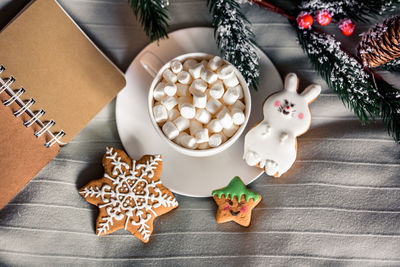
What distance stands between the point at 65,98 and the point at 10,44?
0.17 meters

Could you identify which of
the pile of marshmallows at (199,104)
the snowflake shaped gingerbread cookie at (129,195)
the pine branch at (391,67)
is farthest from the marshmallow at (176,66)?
the pine branch at (391,67)

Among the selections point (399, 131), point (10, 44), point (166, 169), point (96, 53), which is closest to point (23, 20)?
point (10, 44)

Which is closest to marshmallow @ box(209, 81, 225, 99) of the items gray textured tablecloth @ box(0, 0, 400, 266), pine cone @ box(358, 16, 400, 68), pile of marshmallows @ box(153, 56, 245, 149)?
pile of marshmallows @ box(153, 56, 245, 149)

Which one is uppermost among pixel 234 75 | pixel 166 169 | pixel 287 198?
pixel 234 75

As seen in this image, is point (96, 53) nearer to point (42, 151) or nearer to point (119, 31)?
point (119, 31)

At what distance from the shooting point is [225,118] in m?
0.69

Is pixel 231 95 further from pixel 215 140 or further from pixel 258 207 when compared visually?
pixel 258 207

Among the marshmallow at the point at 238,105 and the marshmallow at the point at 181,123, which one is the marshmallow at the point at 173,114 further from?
the marshmallow at the point at 238,105

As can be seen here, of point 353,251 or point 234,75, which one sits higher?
point 234,75

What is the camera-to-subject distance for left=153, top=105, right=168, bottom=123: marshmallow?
2.35ft

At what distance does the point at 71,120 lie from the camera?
80 centimetres

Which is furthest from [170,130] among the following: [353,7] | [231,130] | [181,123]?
[353,7]

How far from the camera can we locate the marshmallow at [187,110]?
2.31ft

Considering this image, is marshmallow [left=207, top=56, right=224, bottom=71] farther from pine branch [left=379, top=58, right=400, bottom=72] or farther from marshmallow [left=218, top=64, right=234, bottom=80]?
pine branch [left=379, top=58, right=400, bottom=72]
